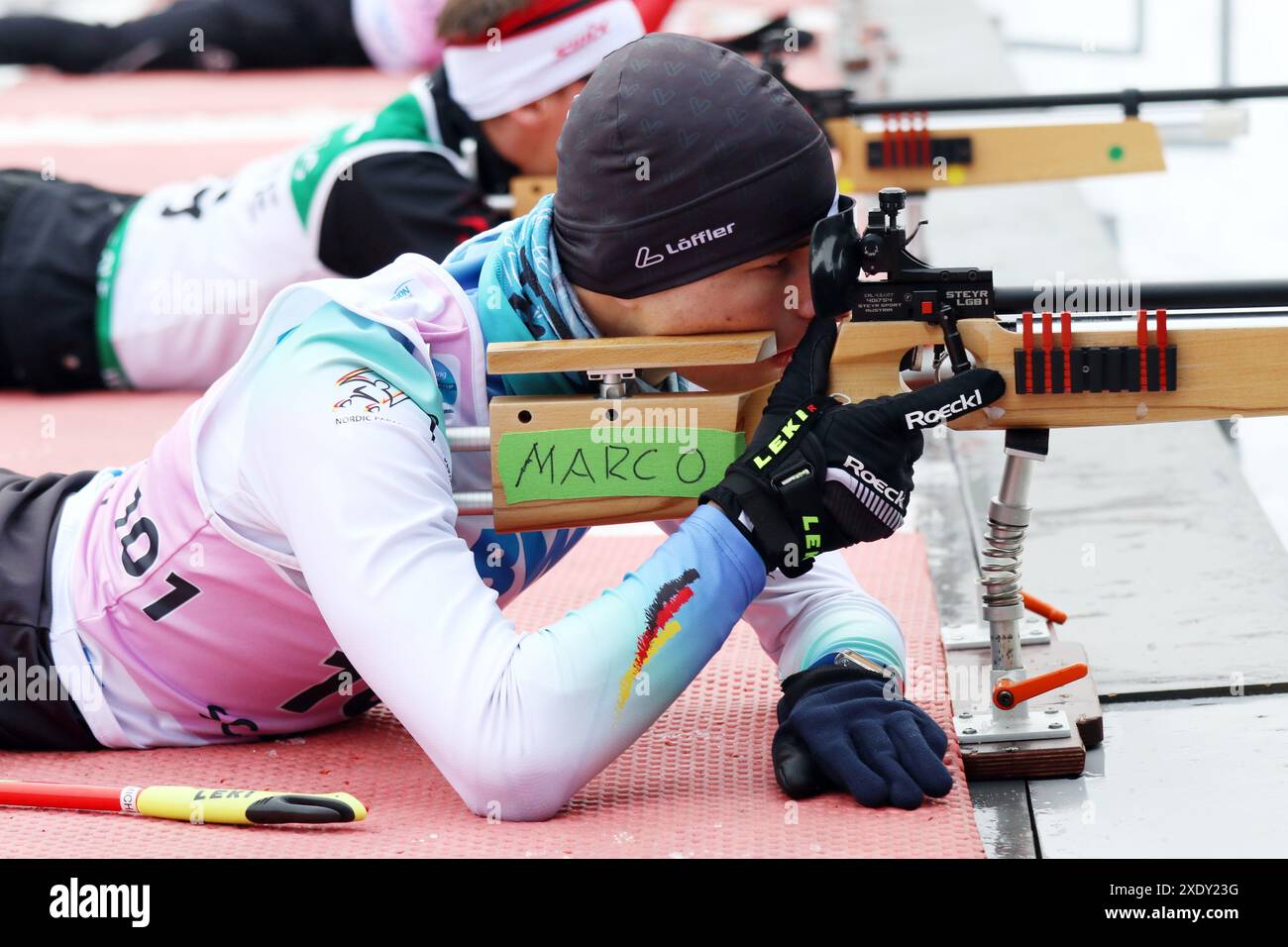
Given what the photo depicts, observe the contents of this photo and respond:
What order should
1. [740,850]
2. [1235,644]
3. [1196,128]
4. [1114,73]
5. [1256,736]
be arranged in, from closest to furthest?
[740,850]
[1256,736]
[1235,644]
[1196,128]
[1114,73]

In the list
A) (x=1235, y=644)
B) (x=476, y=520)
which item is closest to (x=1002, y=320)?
(x=476, y=520)

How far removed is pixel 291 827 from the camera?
5.90 ft

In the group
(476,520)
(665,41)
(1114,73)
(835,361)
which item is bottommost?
(1114,73)

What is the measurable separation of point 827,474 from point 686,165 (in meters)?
0.37

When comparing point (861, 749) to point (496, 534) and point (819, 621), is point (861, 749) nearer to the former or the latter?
point (819, 621)

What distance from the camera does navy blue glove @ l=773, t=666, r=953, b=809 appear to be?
1.78 metres

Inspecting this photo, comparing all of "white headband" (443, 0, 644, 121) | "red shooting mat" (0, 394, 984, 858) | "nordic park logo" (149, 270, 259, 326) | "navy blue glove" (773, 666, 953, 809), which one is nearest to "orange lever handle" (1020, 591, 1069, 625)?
"red shooting mat" (0, 394, 984, 858)

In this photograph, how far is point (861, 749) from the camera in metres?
1.81

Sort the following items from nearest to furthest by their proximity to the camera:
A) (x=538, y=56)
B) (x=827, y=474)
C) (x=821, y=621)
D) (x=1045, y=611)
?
1. (x=827, y=474)
2. (x=821, y=621)
3. (x=1045, y=611)
4. (x=538, y=56)

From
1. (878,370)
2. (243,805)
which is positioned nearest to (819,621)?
(878,370)

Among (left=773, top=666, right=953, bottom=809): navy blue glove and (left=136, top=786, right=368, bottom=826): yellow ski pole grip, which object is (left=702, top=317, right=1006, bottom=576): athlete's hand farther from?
(left=136, top=786, right=368, bottom=826): yellow ski pole grip

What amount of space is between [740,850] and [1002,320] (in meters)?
0.62

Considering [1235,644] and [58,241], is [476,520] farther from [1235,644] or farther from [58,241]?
[58,241]

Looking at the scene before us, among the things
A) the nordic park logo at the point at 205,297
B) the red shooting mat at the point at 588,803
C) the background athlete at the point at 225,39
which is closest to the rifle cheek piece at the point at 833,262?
the red shooting mat at the point at 588,803
